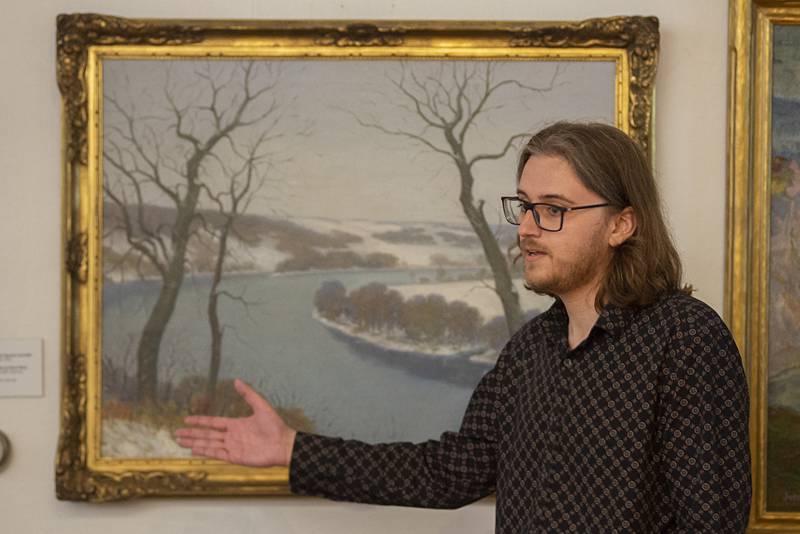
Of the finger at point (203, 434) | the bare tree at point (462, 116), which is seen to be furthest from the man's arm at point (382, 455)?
the bare tree at point (462, 116)

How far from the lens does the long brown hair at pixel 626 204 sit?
1692mm

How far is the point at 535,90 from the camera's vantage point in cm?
241

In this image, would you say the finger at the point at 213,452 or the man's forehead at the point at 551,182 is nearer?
the man's forehead at the point at 551,182

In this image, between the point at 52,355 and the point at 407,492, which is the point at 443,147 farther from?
the point at 52,355

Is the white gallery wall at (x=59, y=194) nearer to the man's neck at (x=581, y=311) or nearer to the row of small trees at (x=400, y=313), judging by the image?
the row of small trees at (x=400, y=313)

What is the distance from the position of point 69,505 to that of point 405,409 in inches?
31.2

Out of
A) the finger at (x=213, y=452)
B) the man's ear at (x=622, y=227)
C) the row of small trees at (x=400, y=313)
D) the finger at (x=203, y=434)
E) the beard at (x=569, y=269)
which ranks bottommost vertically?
the finger at (x=213, y=452)

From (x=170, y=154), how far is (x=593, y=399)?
1192 millimetres

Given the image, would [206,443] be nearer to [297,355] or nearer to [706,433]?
[297,355]

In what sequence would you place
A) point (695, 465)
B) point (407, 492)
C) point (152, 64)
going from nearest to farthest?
point (695, 465)
point (407, 492)
point (152, 64)

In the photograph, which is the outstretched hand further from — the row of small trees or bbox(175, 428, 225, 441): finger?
the row of small trees

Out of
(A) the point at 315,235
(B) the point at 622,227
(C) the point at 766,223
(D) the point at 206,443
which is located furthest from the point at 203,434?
(C) the point at 766,223

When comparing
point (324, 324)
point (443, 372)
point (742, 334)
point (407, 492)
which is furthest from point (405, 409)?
point (742, 334)

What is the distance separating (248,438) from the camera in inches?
77.6
